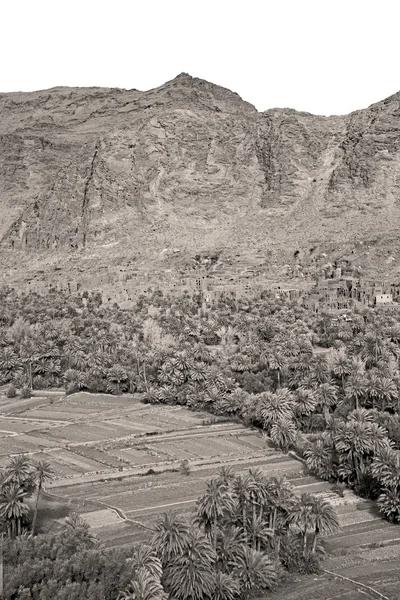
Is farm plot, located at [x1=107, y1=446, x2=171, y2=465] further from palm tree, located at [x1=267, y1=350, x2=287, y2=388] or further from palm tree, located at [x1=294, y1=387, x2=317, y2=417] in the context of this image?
palm tree, located at [x1=267, y1=350, x2=287, y2=388]

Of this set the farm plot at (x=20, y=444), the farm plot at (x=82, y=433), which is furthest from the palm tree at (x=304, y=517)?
the farm plot at (x=20, y=444)

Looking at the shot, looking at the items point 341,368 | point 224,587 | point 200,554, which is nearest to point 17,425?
point 341,368

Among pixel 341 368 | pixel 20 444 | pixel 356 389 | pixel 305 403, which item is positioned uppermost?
pixel 341 368

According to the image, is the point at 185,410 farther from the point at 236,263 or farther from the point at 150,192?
the point at 150,192

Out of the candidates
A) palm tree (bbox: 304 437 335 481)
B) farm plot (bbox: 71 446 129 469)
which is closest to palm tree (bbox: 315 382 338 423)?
palm tree (bbox: 304 437 335 481)

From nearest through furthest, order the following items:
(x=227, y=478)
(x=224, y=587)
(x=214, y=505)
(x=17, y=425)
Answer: (x=224, y=587)
(x=214, y=505)
(x=227, y=478)
(x=17, y=425)

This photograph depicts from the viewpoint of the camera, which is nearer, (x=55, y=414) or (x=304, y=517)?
(x=304, y=517)

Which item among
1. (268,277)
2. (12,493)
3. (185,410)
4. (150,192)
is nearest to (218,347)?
(185,410)

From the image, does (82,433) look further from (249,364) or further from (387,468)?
(387,468)
